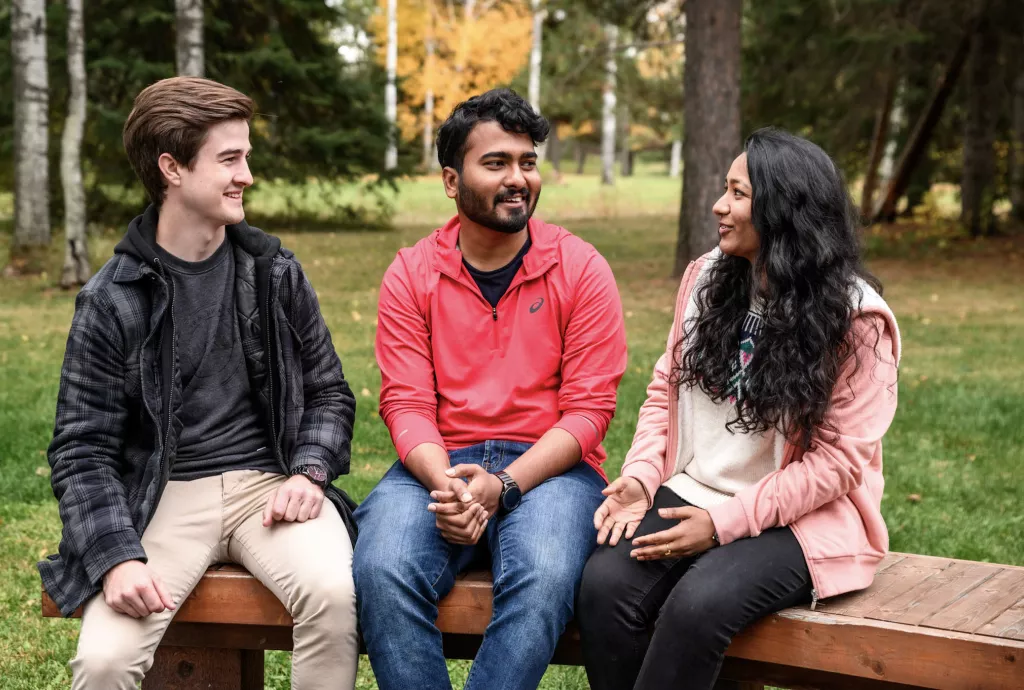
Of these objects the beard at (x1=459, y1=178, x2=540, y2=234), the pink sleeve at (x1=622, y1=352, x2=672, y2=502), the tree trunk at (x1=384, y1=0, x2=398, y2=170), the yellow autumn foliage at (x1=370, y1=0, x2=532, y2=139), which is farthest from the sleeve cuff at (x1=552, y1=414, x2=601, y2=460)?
the yellow autumn foliage at (x1=370, y1=0, x2=532, y2=139)

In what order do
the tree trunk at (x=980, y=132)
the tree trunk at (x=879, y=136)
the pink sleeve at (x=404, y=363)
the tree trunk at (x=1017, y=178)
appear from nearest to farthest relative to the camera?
the pink sleeve at (x=404, y=363) → the tree trunk at (x=980, y=132) → the tree trunk at (x=879, y=136) → the tree trunk at (x=1017, y=178)

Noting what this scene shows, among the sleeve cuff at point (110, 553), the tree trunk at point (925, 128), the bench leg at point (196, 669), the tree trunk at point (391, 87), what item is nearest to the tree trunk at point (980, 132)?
the tree trunk at point (925, 128)

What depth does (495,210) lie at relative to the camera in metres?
3.50

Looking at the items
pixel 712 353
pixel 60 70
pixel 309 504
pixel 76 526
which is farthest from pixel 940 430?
pixel 60 70

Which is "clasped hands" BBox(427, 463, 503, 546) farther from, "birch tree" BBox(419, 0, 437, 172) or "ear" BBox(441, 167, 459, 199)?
"birch tree" BBox(419, 0, 437, 172)

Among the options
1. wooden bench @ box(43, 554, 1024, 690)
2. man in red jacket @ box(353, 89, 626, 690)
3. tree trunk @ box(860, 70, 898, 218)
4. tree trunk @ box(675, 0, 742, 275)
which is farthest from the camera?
tree trunk @ box(860, 70, 898, 218)

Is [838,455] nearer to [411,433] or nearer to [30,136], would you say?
[411,433]

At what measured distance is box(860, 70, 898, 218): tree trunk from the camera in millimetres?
17828

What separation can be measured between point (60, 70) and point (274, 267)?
17.8 m

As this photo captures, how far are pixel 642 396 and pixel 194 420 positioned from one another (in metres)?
4.80

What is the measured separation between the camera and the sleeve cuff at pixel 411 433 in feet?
Result: 11.0

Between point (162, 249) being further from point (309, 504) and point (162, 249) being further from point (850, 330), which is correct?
point (850, 330)

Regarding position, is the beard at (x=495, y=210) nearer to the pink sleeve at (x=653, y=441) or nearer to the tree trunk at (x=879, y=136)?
the pink sleeve at (x=653, y=441)

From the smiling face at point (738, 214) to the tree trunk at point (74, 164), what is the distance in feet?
35.5
